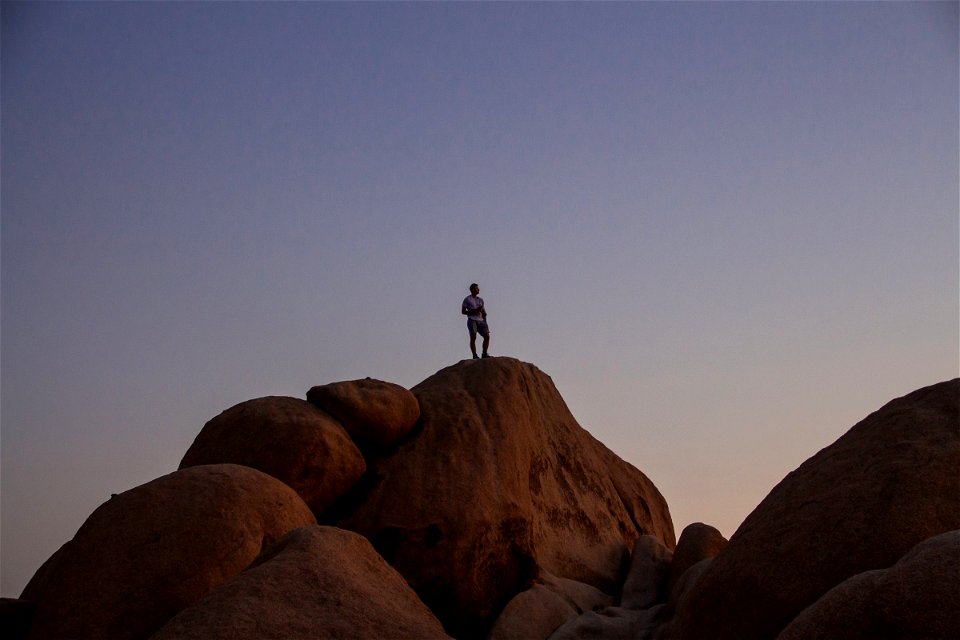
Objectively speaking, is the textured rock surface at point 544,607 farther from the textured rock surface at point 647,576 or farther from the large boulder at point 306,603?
the large boulder at point 306,603

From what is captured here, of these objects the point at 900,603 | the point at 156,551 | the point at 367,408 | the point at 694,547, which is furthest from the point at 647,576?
the point at 900,603

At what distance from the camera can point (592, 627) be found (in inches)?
529

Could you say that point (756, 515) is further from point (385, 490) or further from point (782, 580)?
point (385, 490)

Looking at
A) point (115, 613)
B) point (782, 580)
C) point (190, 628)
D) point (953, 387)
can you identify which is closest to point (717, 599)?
point (782, 580)

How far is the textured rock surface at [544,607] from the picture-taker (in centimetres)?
1388

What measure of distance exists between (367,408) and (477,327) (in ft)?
12.4

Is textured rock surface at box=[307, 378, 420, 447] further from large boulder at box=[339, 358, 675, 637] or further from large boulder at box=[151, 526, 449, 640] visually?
large boulder at box=[151, 526, 449, 640]

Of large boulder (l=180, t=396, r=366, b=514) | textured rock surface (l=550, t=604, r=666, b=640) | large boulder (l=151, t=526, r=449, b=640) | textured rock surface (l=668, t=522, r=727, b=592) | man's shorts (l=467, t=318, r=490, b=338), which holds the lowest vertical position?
textured rock surface (l=550, t=604, r=666, b=640)

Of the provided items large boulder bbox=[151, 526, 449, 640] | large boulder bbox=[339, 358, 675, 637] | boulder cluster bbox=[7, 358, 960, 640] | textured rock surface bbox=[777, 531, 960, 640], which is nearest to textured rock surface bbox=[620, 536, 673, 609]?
boulder cluster bbox=[7, 358, 960, 640]

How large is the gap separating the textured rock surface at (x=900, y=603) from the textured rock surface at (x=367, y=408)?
343 inches

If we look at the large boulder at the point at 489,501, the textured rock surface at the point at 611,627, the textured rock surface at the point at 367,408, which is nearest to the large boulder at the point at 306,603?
the textured rock surface at the point at 611,627

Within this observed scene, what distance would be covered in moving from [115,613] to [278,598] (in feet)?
7.75

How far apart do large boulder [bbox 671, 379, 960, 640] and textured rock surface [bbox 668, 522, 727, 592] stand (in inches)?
160

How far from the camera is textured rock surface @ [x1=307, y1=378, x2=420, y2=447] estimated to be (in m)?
15.5
